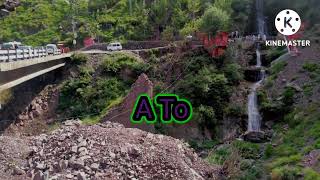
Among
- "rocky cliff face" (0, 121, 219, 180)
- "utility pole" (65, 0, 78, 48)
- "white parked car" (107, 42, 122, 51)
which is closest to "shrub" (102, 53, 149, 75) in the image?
"white parked car" (107, 42, 122, 51)

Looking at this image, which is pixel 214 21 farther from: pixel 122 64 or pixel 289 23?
pixel 122 64

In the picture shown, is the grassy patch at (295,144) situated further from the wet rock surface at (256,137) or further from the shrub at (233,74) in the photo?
the shrub at (233,74)

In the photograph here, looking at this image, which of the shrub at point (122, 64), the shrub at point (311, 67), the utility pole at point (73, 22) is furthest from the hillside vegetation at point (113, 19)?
the shrub at point (311, 67)

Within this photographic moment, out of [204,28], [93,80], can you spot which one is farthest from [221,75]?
[93,80]

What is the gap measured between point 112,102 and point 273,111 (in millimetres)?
12924

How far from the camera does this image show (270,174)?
22.2 m

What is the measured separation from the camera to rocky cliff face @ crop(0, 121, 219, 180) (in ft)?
63.7

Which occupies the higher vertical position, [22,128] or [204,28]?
[204,28]

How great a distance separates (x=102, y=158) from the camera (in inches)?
783

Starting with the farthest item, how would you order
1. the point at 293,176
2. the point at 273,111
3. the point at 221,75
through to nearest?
the point at 221,75, the point at 273,111, the point at 293,176

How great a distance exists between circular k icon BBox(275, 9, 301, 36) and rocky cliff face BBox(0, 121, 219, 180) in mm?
18204

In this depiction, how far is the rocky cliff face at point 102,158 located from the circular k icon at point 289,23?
59.7 feet

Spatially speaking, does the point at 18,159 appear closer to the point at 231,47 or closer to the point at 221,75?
the point at 221,75

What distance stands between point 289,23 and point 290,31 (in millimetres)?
676
